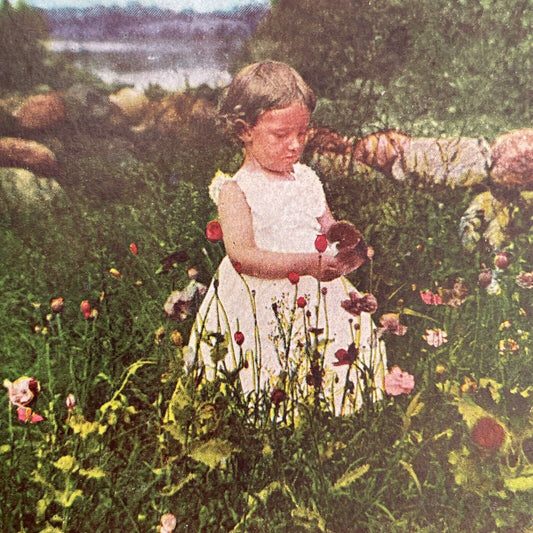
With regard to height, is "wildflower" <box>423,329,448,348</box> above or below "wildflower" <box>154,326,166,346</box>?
below

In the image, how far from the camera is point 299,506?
2.17m

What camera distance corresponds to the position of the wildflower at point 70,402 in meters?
2.10

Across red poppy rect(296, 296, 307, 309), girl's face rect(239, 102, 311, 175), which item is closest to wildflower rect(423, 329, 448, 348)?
red poppy rect(296, 296, 307, 309)

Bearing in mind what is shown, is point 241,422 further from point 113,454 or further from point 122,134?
point 122,134

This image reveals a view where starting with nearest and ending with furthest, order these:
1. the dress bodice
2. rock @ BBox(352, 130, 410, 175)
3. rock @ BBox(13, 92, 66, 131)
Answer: rock @ BBox(13, 92, 66, 131) < the dress bodice < rock @ BBox(352, 130, 410, 175)

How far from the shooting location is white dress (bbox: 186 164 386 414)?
216cm

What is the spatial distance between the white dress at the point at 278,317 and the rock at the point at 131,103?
36 centimetres

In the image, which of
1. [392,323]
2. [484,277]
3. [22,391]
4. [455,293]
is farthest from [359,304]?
[22,391]

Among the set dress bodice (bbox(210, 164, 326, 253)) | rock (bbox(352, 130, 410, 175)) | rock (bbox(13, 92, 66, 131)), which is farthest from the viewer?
rock (bbox(352, 130, 410, 175))

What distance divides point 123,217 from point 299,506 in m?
1.26

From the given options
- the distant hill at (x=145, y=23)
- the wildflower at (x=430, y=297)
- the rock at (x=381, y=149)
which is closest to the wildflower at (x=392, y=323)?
the wildflower at (x=430, y=297)

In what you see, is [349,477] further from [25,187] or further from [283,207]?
[25,187]

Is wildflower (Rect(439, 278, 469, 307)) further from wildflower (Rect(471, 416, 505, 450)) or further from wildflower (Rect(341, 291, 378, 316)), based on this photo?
wildflower (Rect(471, 416, 505, 450))

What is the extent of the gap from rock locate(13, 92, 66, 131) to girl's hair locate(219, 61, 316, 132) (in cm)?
57
